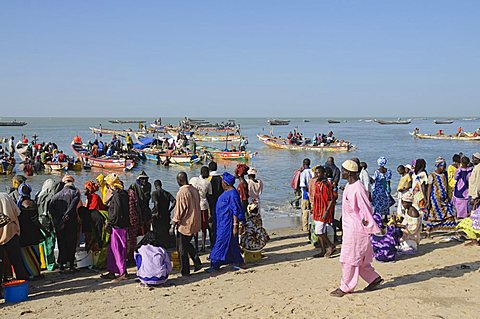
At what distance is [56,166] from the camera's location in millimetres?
26438

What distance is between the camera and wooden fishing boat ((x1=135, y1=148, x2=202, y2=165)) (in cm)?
2891

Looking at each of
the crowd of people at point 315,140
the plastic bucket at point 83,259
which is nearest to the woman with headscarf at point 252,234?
the plastic bucket at point 83,259

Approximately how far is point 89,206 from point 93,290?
145 cm

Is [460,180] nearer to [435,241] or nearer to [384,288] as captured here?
[435,241]

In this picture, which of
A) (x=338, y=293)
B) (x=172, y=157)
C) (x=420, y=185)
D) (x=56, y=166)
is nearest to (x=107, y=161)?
(x=56, y=166)

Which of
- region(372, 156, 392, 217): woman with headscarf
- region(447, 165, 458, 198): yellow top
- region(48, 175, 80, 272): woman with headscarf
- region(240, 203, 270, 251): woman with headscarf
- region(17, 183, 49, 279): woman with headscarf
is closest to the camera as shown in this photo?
region(17, 183, 49, 279): woman with headscarf

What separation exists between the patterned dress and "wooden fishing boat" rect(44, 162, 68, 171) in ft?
72.7

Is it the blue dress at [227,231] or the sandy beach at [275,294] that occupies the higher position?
the blue dress at [227,231]

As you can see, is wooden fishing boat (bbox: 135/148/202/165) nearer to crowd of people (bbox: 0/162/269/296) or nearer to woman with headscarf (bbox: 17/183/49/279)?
crowd of people (bbox: 0/162/269/296)

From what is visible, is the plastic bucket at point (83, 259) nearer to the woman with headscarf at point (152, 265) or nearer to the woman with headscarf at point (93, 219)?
the woman with headscarf at point (93, 219)

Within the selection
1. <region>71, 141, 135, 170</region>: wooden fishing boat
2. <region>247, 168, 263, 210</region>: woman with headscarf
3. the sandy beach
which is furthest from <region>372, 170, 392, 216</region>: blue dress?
<region>71, 141, 135, 170</region>: wooden fishing boat

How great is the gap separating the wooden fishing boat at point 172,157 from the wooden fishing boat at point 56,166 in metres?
5.81

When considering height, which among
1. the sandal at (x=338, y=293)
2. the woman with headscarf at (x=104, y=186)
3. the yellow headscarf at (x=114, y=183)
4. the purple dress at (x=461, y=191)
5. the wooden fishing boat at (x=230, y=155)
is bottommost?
the wooden fishing boat at (x=230, y=155)

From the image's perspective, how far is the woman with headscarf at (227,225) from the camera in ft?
21.7
